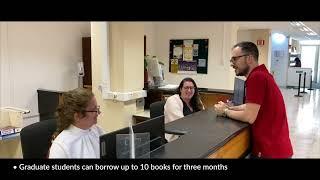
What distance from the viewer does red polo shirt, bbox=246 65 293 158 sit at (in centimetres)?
194

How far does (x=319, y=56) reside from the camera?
1543 centimetres

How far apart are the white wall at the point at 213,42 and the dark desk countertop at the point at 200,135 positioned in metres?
3.01

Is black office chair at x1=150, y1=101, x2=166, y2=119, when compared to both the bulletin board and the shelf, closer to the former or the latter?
the shelf

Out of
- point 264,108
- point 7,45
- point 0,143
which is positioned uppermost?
point 7,45

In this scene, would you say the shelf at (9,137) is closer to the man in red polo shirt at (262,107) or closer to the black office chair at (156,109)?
the black office chair at (156,109)

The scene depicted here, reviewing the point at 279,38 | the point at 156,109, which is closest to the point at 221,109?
the point at 156,109

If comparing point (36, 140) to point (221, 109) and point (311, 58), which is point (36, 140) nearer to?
point (221, 109)

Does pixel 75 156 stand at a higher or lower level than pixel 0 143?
higher

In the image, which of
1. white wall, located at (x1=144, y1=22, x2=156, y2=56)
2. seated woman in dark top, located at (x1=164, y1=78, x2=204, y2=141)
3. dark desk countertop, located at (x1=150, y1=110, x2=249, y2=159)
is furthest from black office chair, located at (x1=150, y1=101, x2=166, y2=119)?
white wall, located at (x1=144, y1=22, x2=156, y2=56)

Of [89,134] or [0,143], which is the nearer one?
[89,134]

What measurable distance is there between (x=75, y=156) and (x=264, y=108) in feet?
3.87
